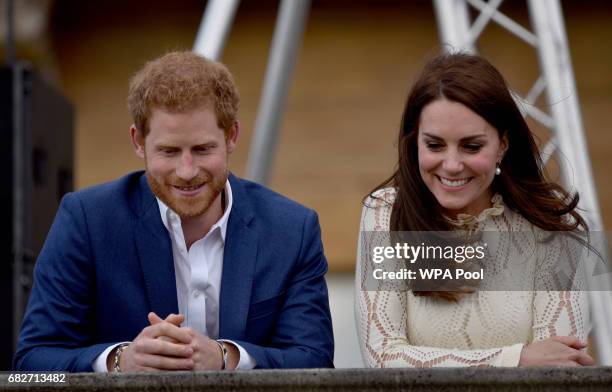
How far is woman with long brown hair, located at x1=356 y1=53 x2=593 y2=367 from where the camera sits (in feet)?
7.39

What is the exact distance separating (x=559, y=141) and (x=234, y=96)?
2202 mm

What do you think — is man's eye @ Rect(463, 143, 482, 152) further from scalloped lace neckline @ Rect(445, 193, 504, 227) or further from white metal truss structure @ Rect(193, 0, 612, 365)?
white metal truss structure @ Rect(193, 0, 612, 365)

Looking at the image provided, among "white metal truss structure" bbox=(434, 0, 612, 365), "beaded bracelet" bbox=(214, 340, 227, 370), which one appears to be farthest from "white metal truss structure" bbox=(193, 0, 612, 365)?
"beaded bracelet" bbox=(214, 340, 227, 370)

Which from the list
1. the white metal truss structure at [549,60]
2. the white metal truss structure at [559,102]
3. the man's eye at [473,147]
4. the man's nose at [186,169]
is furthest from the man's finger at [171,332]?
the white metal truss structure at [559,102]

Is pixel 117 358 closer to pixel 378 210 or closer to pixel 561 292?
pixel 378 210

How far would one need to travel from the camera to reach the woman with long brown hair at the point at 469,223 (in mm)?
2254

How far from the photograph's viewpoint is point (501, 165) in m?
2.38

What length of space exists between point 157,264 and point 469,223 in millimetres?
627

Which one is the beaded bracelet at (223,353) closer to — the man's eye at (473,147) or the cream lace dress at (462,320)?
the cream lace dress at (462,320)

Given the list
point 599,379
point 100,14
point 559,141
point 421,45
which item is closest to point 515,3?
point 421,45

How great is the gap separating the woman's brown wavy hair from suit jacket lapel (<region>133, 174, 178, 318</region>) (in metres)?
0.46

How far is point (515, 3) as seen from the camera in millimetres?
7801

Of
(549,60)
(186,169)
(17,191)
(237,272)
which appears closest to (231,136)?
(186,169)

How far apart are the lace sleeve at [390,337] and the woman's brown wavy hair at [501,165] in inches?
2.1
